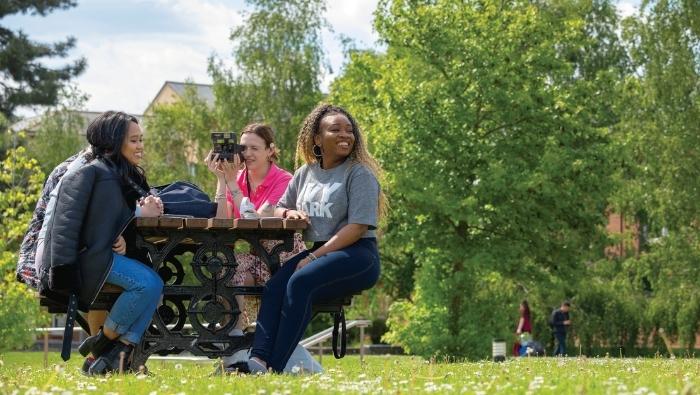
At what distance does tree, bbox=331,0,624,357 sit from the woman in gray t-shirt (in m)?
17.2

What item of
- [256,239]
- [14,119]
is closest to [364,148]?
[256,239]

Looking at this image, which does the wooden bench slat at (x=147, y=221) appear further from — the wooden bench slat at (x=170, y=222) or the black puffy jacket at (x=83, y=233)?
the black puffy jacket at (x=83, y=233)

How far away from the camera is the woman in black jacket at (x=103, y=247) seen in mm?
7406

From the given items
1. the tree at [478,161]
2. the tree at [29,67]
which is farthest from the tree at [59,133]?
the tree at [478,161]

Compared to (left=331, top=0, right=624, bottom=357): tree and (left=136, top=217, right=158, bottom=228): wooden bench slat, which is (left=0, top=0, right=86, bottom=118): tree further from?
(left=136, top=217, right=158, bottom=228): wooden bench slat

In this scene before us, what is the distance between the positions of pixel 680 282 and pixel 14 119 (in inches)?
876

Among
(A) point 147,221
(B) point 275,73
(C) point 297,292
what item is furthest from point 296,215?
(B) point 275,73

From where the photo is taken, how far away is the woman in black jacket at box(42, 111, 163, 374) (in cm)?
741

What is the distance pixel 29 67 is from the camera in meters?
41.3

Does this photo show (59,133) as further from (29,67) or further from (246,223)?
(246,223)

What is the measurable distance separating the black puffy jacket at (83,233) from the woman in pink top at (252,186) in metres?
0.99

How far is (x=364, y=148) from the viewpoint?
8391 mm

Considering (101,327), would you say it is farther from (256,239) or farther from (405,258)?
(405,258)

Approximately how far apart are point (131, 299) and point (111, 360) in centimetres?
41
